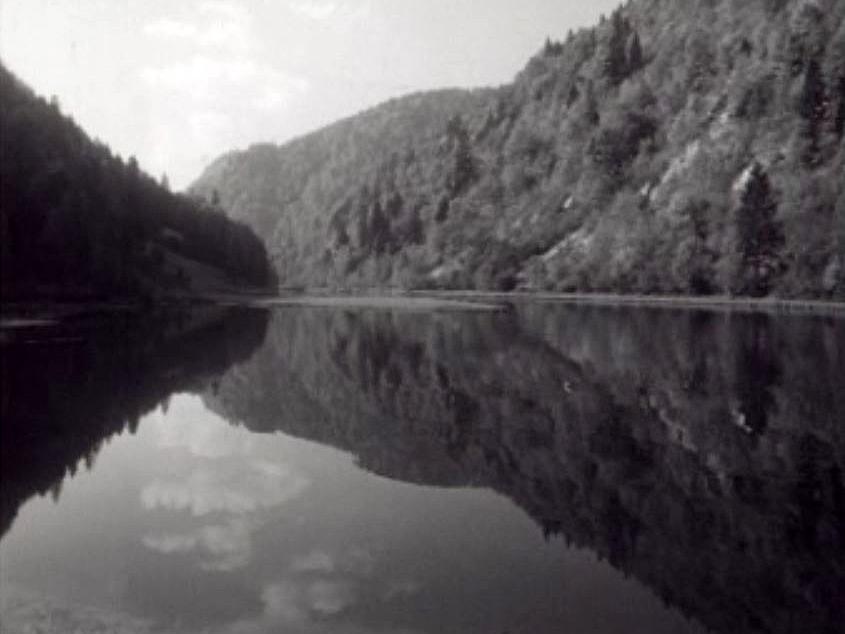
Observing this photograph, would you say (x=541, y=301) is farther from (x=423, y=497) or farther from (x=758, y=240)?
(x=423, y=497)

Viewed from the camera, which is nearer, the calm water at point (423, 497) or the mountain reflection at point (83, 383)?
the calm water at point (423, 497)

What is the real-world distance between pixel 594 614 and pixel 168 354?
58002 millimetres

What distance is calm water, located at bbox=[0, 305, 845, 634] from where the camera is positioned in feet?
60.5

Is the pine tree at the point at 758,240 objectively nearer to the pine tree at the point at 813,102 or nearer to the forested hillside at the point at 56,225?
the pine tree at the point at 813,102

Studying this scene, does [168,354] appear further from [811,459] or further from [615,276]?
[615,276]

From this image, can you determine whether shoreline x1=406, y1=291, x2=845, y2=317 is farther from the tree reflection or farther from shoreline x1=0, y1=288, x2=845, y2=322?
the tree reflection

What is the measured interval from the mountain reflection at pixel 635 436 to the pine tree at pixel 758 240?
81979 mm

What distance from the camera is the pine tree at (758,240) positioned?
520 feet

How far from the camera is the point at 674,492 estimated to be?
28.4 metres

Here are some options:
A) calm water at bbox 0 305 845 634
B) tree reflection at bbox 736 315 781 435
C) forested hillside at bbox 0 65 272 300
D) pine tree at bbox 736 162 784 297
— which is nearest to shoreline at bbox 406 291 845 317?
pine tree at bbox 736 162 784 297

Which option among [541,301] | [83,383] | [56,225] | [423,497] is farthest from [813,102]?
[423,497]

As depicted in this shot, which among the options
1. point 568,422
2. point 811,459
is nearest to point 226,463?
point 568,422

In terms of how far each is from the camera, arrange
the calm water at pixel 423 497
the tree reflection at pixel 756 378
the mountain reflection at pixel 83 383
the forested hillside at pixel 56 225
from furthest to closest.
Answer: the forested hillside at pixel 56 225 → the tree reflection at pixel 756 378 → the mountain reflection at pixel 83 383 → the calm water at pixel 423 497

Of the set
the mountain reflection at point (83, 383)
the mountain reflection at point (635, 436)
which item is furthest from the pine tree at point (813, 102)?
the mountain reflection at point (83, 383)
